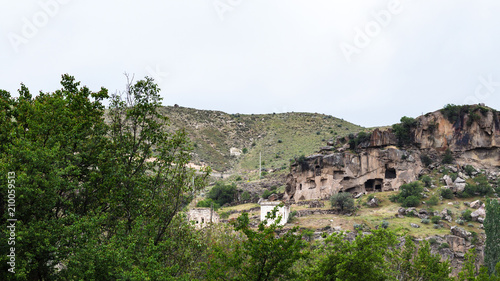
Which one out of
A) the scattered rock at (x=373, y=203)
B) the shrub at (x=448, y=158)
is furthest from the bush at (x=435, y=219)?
the shrub at (x=448, y=158)

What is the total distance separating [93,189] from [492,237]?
36.5 meters

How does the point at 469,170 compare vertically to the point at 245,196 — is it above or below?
above

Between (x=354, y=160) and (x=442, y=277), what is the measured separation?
159ft

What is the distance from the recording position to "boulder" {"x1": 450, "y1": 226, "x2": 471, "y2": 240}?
46.9 m

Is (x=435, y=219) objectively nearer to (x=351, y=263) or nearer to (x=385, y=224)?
(x=385, y=224)

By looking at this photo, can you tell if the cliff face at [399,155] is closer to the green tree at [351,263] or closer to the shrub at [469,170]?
the shrub at [469,170]

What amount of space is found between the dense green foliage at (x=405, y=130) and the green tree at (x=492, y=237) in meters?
27.9

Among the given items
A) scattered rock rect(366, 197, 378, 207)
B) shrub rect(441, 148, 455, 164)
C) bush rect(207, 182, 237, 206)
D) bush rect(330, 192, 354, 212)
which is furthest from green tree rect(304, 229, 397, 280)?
bush rect(207, 182, 237, 206)

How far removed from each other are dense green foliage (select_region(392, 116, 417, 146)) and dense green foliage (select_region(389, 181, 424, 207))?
31.0 feet

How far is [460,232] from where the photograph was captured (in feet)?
156

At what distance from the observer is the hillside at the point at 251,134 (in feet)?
325

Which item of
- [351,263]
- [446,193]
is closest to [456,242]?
[446,193]

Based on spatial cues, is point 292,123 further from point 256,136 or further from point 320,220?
point 320,220

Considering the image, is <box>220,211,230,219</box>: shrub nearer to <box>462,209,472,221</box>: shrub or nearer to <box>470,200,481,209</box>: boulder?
<box>462,209,472,221</box>: shrub
